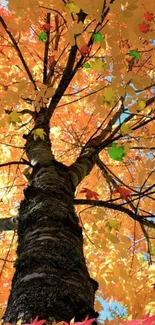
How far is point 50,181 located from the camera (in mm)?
2604

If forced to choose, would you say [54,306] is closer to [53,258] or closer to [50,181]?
[53,258]

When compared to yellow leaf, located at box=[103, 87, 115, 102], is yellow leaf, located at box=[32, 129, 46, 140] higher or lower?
higher

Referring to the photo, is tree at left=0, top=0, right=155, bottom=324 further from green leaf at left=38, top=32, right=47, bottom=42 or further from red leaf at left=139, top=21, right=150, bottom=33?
green leaf at left=38, top=32, right=47, bottom=42

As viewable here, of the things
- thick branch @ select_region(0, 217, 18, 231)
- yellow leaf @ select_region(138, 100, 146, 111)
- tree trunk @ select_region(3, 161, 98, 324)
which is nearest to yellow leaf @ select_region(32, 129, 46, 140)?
tree trunk @ select_region(3, 161, 98, 324)

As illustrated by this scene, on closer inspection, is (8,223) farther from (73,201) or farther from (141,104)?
(141,104)

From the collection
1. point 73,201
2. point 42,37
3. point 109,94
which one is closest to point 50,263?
point 73,201

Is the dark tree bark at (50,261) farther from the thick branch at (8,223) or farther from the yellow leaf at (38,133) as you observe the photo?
the yellow leaf at (38,133)

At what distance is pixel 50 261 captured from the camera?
5.57ft

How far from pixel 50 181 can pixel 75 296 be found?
119 cm

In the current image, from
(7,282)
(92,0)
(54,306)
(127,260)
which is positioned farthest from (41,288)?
(7,282)

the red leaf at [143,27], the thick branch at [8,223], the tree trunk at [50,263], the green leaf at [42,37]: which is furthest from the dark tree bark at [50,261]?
the green leaf at [42,37]

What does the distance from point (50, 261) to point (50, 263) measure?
14 millimetres

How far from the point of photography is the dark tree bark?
1421 millimetres

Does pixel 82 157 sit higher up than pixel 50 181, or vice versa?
pixel 82 157
